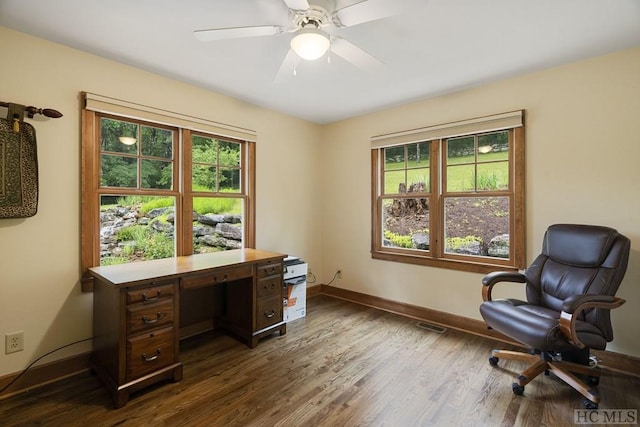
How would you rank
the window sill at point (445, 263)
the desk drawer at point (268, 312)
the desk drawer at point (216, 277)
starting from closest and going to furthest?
the desk drawer at point (216, 277) → the desk drawer at point (268, 312) → the window sill at point (445, 263)

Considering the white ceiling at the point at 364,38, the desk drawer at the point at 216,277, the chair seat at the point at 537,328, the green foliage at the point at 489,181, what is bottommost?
the chair seat at the point at 537,328

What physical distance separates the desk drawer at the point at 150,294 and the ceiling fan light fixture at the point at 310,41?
1.76 meters

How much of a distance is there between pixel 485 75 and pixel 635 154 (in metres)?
1.25

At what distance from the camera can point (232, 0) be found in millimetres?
1718

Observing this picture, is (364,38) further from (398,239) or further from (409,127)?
(398,239)

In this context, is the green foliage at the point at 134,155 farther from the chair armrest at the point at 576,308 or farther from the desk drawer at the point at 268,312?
the chair armrest at the point at 576,308

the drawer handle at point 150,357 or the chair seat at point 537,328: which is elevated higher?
the chair seat at point 537,328

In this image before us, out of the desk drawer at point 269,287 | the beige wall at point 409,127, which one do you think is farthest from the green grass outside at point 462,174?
the desk drawer at point 269,287

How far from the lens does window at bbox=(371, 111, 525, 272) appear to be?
281cm

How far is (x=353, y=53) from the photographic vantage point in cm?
193

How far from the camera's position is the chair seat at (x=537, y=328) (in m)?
1.88

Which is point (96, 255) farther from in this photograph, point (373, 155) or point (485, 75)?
point (485, 75)

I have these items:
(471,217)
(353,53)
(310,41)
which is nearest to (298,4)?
(310,41)

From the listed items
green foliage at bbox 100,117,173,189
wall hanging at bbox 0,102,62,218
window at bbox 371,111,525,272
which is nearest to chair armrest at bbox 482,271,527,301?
window at bbox 371,111,525,272
